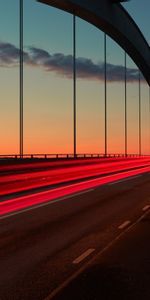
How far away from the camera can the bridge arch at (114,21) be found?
33.3m

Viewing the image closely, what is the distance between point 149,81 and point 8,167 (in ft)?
120

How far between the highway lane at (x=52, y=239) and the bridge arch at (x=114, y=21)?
14848 millimetres

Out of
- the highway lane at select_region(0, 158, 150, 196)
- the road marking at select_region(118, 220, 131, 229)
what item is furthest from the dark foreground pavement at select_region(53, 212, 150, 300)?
the highway lane at select_region(0, 158, 150, 196)

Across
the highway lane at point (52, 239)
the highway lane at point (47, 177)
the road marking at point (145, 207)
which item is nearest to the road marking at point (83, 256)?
the highway lane at point (52, 239)

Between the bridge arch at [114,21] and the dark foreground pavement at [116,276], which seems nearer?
the dark foreground pavement at [116,276]

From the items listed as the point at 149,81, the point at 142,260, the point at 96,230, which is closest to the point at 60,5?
the point at 96,230

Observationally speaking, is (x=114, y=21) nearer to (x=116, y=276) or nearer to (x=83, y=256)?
(x=83, y=256)

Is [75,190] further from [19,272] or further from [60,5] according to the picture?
[19,272]

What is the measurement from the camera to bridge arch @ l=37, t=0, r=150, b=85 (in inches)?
1313

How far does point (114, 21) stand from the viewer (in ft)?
128

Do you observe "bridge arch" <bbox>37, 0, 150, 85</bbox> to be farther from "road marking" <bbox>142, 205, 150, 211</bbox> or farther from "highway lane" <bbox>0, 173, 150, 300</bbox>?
"road marking" <bbox>142, 205, 150, 211</bbox>

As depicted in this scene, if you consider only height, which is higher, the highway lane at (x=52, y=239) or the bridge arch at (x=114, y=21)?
the bridge arch at (x=114, y=21)

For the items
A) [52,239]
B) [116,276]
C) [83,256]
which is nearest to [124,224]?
[52,239]

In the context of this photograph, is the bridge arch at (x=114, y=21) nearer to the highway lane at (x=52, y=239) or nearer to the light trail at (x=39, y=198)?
the light trail at (x=39, y=198)
